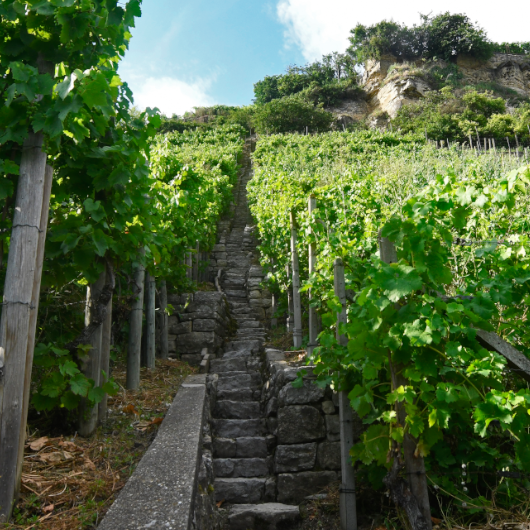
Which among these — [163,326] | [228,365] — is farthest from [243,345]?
[163,326]

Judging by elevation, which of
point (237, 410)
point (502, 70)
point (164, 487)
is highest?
point (502, 70)

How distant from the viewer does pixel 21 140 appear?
2.10 meters

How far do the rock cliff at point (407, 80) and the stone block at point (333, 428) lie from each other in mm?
32787

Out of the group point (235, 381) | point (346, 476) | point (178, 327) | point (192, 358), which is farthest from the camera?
point (178, 327)

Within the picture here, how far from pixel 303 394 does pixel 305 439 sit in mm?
411

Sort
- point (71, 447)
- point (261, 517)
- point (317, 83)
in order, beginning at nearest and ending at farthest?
point (71, 447), point (261, 517), point (317, 83)

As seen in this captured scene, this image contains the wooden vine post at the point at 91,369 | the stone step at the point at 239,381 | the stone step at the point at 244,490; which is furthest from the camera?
the stone step at the point at 239,381

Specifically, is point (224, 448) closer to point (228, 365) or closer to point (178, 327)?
point (228, 365)

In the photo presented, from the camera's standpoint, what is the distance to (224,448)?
438cm

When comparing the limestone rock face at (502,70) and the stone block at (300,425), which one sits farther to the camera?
the limestone rock face at (502,70)

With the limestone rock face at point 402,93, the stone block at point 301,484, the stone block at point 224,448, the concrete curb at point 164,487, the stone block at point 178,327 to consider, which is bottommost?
the stone block at point 301,484

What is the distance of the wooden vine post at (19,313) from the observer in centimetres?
196

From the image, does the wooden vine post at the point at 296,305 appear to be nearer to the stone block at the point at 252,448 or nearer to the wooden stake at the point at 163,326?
the stone block at the point at 252,448

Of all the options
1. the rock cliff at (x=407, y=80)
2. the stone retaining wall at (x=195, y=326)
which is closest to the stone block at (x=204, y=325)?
the stone retaining wall at (x=195, y=326)
